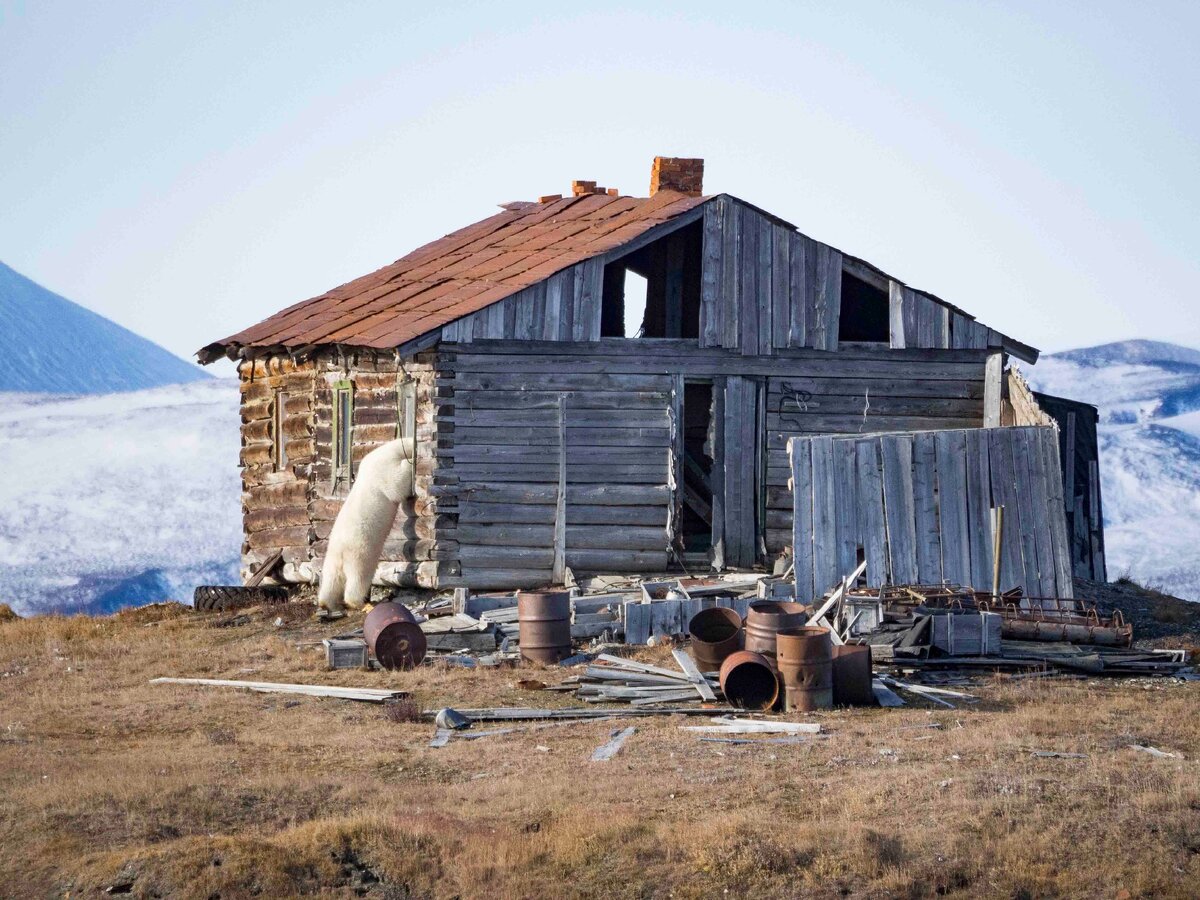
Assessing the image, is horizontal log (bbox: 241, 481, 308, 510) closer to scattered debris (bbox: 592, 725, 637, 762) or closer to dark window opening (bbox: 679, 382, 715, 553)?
dark window opening (bbox: 679, 382, 715, 553)

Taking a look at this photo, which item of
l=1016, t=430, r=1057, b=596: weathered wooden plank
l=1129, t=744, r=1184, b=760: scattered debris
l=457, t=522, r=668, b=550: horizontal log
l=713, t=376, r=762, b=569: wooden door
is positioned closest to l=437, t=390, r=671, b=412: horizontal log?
l=713, t=376, r=762, b=569: wooden door

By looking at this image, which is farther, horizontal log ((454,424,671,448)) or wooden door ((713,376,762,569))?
wooden door ((713,376,762,569))

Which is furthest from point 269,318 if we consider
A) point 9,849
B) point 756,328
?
point 9,849

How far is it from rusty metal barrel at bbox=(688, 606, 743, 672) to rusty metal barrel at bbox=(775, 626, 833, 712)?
3.72 ft

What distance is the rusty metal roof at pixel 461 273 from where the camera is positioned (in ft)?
62.3

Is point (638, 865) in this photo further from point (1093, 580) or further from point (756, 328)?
point (1093, 580)

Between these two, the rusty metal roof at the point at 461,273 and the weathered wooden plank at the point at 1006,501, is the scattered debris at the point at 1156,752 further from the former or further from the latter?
the rusty metal roof at the point at 461,273

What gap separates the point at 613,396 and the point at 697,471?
1.74m

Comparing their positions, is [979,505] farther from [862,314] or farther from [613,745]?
[613,745]

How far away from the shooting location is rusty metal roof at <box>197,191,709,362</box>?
748 inches

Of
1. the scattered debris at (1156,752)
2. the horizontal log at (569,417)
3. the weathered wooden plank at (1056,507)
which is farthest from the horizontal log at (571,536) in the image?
the scattered debris at (1156,752)

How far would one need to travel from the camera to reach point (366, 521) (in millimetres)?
18703

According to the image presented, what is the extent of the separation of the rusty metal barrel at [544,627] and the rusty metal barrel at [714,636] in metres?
1.58

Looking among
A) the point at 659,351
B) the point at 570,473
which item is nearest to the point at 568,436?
the point at 570,473
